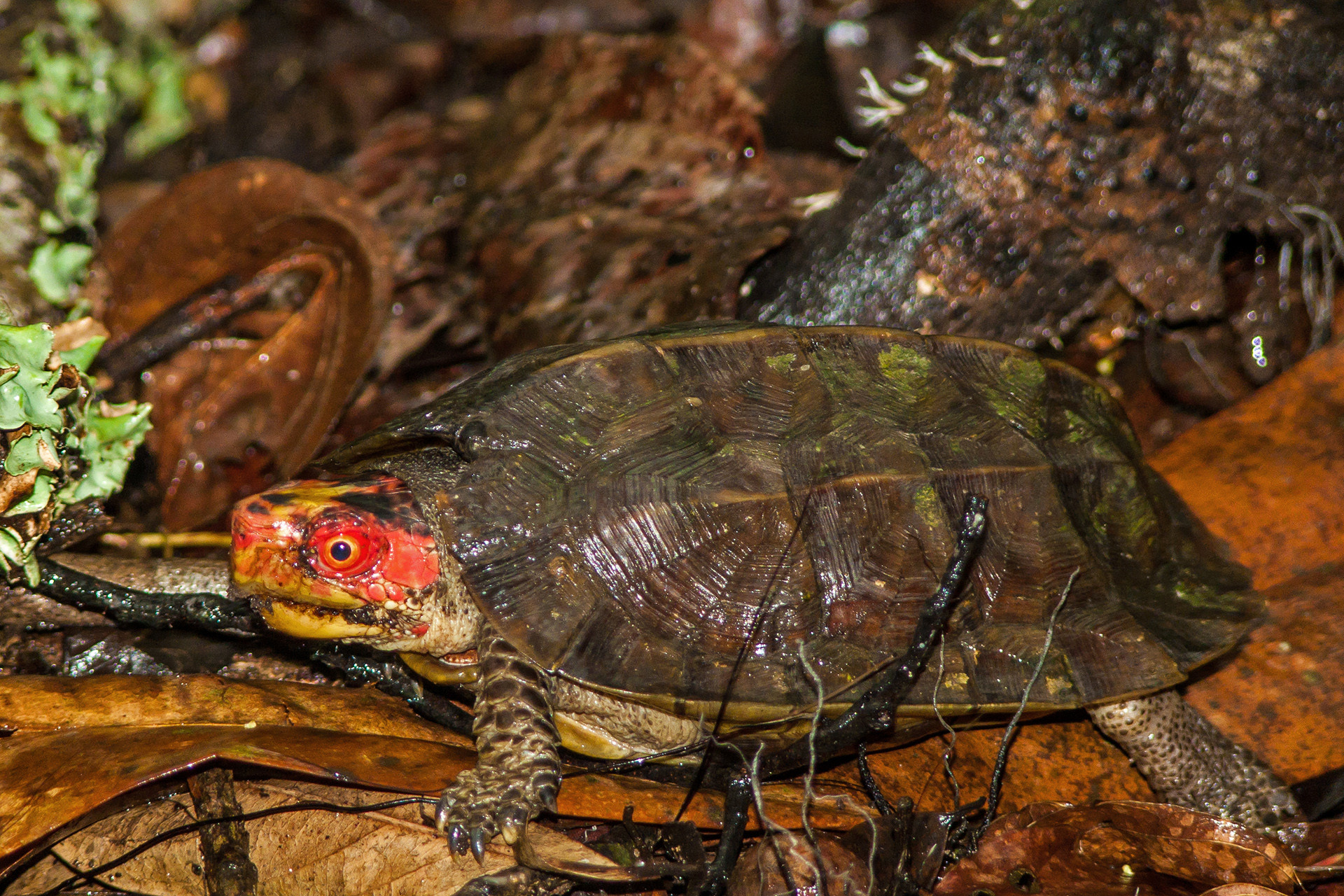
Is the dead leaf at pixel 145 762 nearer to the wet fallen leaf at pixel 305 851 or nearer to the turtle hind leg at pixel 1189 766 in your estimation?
the wet fallen leaf at pixel 305 851

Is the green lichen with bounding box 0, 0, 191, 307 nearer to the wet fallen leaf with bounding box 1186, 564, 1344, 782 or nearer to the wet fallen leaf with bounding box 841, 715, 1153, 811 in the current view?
the wet fallen leaf with bounding box 841, 715, 1153, 811

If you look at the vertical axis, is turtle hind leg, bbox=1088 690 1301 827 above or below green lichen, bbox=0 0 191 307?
below

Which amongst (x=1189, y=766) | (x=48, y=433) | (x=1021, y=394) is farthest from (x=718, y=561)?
(x=48, y=433)

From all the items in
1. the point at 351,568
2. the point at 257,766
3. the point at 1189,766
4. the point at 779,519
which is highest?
the point at 351,568

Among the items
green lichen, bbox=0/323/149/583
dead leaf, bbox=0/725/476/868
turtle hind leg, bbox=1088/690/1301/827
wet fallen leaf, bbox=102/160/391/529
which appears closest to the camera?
dead leaf, bbox=0/725/476/868

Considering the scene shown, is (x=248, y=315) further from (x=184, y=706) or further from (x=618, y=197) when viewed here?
(x=184, y=706)

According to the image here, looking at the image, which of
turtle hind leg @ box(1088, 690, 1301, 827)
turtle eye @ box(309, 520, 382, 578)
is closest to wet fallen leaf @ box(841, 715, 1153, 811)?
turtle hind leg @ box(1088, 690, 1301, 827)
